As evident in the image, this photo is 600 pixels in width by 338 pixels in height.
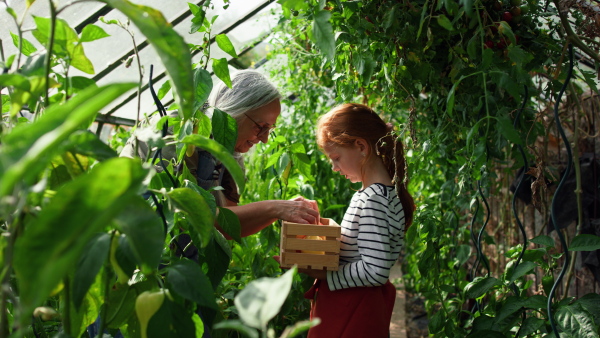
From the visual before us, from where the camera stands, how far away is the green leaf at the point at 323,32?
112 centimetres

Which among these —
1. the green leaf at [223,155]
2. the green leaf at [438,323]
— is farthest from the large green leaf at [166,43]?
the green leaf at [438,323]

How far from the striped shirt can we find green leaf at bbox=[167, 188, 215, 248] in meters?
0.79

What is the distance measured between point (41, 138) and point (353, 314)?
3.97 ft

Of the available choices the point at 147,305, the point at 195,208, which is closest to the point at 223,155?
the point at 195,208

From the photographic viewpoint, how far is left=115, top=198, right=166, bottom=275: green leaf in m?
0.57

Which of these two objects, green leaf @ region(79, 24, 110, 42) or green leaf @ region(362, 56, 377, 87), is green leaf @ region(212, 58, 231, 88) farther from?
green leaf @ region(362, 56, 377, 87)

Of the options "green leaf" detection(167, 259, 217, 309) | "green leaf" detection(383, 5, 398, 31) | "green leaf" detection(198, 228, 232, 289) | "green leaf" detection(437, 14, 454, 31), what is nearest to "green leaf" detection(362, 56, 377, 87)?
"green leaf" detection(383, 5, 398, 31)

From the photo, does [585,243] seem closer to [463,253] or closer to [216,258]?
[216,258]

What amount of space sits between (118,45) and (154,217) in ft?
9.65

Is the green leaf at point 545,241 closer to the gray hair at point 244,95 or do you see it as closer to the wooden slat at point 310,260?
the wooden slat at point 310,260

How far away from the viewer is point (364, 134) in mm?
1692

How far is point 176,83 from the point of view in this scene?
0.60m

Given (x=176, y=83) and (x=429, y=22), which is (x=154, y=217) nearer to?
(x=176, y=83)

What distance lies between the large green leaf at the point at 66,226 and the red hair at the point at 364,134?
1.24m
